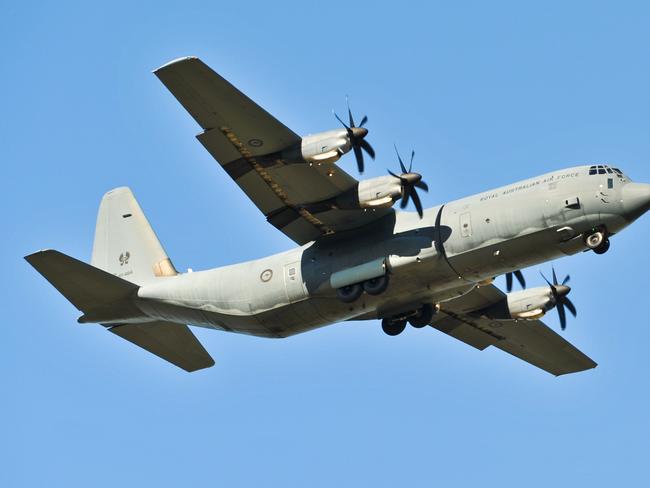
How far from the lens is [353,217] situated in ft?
108

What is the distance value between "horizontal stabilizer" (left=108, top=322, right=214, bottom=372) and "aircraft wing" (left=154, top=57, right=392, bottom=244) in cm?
543

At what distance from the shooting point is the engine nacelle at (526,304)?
1452 inches

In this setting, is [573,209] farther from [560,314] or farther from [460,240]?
[560,314]

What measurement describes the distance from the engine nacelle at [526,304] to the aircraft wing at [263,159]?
22.2 feet

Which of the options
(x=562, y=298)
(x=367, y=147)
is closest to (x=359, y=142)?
(x=367, y=147)

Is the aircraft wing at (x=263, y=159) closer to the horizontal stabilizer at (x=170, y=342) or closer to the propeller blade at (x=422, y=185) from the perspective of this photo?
the propeller blade at (x=422, y=185)

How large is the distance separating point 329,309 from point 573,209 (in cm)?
761

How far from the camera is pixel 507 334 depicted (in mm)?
39250

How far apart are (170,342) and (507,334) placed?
11.5 metres

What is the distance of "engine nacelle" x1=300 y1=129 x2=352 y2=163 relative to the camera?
99.3ft

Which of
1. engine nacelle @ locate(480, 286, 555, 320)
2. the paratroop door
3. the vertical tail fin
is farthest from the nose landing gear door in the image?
the vertical tail fin

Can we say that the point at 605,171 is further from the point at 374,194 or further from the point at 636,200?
the point at 374,194

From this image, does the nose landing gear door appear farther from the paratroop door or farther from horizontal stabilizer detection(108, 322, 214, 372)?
horizontal stabilizer detection(108, 322, 214, 372)

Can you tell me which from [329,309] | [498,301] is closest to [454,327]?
[498,301]
